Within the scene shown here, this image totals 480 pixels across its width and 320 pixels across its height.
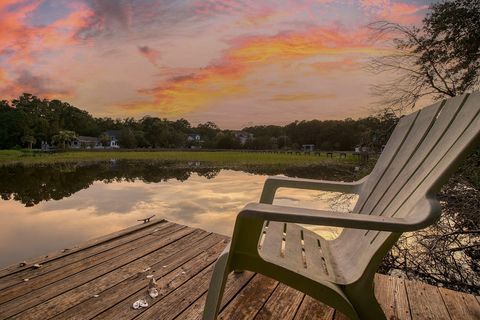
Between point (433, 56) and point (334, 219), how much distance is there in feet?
15.7

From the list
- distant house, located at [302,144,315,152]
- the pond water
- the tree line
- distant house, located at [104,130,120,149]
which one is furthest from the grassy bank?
distant house, located at [104,130,120,149]

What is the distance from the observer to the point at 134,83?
16422 mm

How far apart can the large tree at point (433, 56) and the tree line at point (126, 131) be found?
92.8ft

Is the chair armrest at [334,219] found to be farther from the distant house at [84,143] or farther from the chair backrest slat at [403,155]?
the distant house at [84,143]

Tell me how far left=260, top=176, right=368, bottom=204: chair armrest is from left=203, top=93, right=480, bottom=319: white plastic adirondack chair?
24 centimetres

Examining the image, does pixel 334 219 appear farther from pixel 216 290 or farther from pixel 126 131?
pixel 126 131

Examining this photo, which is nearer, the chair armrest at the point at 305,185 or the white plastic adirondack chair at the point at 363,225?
the white plastic adirondack chair at the point at 363,225

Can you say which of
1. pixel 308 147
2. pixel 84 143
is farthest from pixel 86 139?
pixel 308 147

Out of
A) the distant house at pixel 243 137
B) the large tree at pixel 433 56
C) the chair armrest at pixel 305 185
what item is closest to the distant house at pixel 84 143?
the distant house at pixel 243 137

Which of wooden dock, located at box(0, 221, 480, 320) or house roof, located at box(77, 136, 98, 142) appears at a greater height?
wooden dock, located at box(0, 221, 480, 320)

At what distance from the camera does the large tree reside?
4086 mm

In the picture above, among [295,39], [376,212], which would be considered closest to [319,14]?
[295,39]

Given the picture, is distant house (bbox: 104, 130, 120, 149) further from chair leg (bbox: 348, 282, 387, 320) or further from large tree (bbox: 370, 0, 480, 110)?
chair leg (bbox: 348, 282, 387, 320)

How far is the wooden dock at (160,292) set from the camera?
1632mm
